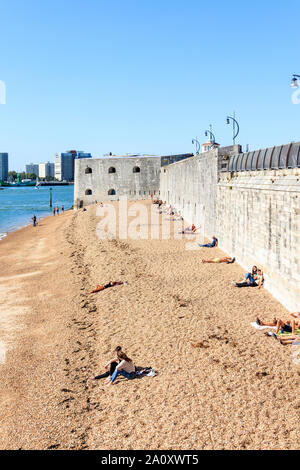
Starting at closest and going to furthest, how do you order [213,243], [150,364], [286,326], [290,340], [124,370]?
[124,370], [150,364], [290,340], [286,326], [213,243]

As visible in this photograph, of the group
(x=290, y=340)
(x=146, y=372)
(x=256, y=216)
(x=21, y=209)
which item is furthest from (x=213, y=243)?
(x=21, y=209)

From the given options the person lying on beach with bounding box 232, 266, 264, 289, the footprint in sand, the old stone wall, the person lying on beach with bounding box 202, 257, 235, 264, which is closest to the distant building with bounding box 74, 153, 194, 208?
the old stone wall

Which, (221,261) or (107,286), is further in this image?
(221,261)

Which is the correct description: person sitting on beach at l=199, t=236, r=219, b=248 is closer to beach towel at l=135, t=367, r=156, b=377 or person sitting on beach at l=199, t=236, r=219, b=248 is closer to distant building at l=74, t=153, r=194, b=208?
beach towel at l=135, t=367, r=156, b=377

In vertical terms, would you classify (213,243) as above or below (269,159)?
below

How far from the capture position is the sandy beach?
21.2ft

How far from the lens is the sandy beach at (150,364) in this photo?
6.45m

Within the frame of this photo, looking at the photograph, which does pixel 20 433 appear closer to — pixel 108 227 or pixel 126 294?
pixel 126 294

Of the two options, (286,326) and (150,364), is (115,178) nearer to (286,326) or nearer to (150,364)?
(286,326)

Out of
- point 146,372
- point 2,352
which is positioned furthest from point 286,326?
point 2,352

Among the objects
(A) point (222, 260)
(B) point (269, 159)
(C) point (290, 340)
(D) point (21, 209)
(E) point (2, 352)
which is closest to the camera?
(C) point (290, 340)

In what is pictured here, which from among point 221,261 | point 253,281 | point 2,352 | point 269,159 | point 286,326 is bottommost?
point 2,352

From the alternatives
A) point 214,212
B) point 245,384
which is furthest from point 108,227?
point 245,384

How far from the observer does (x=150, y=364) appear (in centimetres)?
869
